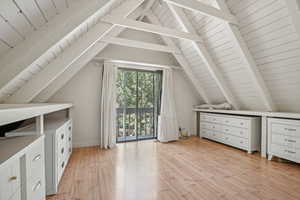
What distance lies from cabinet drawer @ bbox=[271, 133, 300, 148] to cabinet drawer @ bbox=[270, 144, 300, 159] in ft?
0.19

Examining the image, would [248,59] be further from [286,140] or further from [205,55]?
[286,140]

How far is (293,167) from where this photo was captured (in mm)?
2270

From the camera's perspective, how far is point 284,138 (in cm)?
237

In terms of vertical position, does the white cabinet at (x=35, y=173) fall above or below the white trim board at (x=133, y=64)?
below

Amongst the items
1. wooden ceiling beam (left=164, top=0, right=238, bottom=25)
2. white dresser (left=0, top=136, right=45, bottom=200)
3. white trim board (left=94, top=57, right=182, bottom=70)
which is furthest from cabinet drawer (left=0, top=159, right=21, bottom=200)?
white trim board (left=94, top=57, right=182, bottom=70)

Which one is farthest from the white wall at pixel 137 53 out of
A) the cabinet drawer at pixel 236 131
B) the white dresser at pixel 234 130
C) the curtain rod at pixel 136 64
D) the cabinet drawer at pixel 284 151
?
the cabinet drawer at pixel 284 151

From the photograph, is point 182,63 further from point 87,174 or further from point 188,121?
point 87,174

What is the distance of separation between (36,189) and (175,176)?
1532mm

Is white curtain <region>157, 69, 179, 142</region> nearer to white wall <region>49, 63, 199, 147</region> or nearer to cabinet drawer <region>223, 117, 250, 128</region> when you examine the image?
cabinet drawer <region>223, 117, 250, 128</region>

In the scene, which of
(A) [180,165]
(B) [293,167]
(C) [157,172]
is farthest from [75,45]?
(B) [293,167]

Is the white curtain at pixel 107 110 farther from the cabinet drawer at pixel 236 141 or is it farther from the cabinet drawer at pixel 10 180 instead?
the cabinet drawer at pixel 236 141

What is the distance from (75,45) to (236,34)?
2.38 metres

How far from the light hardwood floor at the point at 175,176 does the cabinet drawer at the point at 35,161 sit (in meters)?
0.57

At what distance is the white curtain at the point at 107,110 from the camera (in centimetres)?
312
